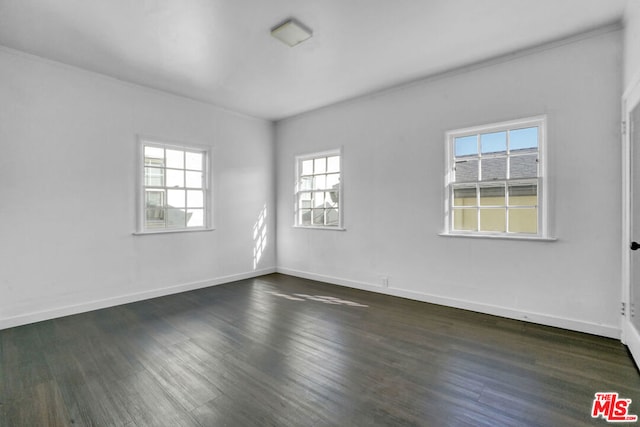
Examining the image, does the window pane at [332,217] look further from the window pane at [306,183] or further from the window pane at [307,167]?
the window pane at [307,167]

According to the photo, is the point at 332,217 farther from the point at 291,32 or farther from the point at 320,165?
the point at 291,32

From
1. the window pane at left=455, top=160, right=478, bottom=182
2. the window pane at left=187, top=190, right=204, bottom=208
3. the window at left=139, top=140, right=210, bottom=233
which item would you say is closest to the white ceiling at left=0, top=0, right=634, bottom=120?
the window at left=139, top=140, right=210, bottom=233

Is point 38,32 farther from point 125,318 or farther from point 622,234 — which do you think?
point 622,234

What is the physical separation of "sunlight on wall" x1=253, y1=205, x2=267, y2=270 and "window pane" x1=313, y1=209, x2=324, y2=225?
3.23 ft

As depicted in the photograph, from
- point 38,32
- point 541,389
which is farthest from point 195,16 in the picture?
point 541,389

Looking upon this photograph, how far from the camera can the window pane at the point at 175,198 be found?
4.47m

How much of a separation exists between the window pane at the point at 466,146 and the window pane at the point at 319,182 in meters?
2.15

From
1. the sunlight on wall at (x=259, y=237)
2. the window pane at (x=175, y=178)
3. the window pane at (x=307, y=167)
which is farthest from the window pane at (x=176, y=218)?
the window pane at (x=307, y=167)

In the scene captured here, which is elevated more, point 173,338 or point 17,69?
point 17,69

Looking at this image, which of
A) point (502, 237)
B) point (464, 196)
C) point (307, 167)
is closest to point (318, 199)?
point (307, 167)

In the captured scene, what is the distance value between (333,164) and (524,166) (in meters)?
2.70

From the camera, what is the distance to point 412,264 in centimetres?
405

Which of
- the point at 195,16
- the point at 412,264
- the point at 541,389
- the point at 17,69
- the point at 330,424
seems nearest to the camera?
the point at 330,424

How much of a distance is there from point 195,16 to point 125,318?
3.19m
